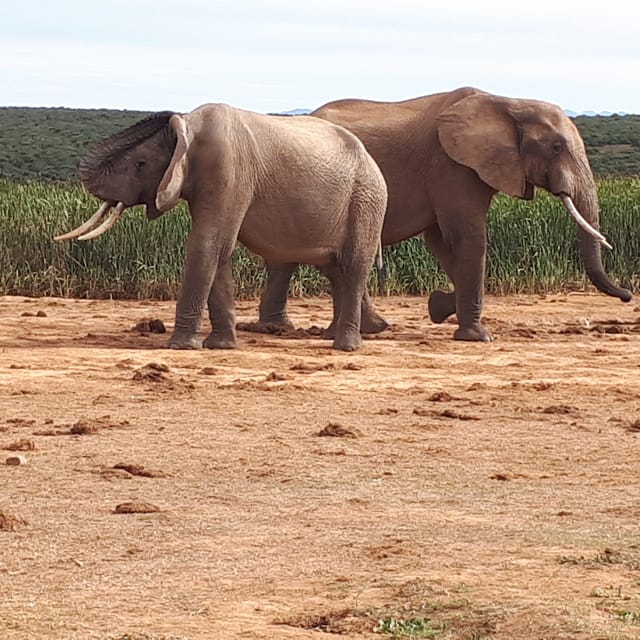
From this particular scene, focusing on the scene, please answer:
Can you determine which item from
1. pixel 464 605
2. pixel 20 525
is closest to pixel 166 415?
pixel 20 525

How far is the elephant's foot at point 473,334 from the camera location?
48.3ft

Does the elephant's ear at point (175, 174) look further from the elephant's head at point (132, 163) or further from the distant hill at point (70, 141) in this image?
the distant hill at point (70, 141)

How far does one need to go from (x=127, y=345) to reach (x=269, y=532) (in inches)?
268

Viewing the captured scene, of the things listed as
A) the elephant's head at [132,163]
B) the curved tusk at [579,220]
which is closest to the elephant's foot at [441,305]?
the curved tusk at [579,220]

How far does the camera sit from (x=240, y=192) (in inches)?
514

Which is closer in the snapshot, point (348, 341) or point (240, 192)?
point (240, 192)

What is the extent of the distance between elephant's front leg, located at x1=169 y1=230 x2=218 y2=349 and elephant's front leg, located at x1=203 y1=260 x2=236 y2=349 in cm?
15

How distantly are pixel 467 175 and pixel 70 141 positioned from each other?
63.7 metres

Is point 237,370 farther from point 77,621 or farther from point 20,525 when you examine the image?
point 77,621

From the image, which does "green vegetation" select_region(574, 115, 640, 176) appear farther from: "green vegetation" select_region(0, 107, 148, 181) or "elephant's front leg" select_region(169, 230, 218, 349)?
"elephant's front leg" select_region(169, 230, 218, 349)

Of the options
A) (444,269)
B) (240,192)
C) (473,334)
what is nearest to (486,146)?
(444,269)

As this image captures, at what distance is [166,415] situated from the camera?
1029 cm

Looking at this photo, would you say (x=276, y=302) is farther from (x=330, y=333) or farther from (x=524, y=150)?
(x=524, y=150)

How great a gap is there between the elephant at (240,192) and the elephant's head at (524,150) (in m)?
1.02
